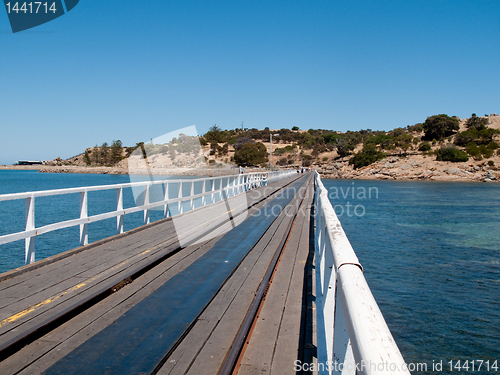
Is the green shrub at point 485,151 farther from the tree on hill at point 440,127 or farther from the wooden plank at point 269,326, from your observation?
the wooden plank at point 269,326

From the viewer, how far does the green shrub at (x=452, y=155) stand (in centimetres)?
9969

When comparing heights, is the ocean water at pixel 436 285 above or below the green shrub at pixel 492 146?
below

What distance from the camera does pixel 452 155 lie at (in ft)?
331

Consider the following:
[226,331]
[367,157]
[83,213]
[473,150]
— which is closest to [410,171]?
[367,157]

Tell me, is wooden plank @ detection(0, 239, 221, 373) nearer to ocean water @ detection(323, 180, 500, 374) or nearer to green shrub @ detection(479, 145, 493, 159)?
ocean water @ detection(323, 180, 500, 374)

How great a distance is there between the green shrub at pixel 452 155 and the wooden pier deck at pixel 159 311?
4165 inches

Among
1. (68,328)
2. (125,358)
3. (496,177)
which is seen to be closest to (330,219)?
(125,358)

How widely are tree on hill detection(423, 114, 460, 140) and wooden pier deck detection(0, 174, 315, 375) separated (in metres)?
133

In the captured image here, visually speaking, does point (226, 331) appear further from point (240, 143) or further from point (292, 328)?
point (240, 143)

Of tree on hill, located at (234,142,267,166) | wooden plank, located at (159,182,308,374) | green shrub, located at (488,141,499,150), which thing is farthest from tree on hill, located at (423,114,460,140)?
wooden plank, located at (159,182,308,374)

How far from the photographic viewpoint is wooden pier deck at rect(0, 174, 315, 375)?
3.63 metres

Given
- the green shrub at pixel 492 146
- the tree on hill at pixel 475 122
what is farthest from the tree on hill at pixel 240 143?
the tree on hill at pixel 475 122

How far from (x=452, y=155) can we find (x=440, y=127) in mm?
28493

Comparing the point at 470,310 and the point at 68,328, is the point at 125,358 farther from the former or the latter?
the point at 470,310
